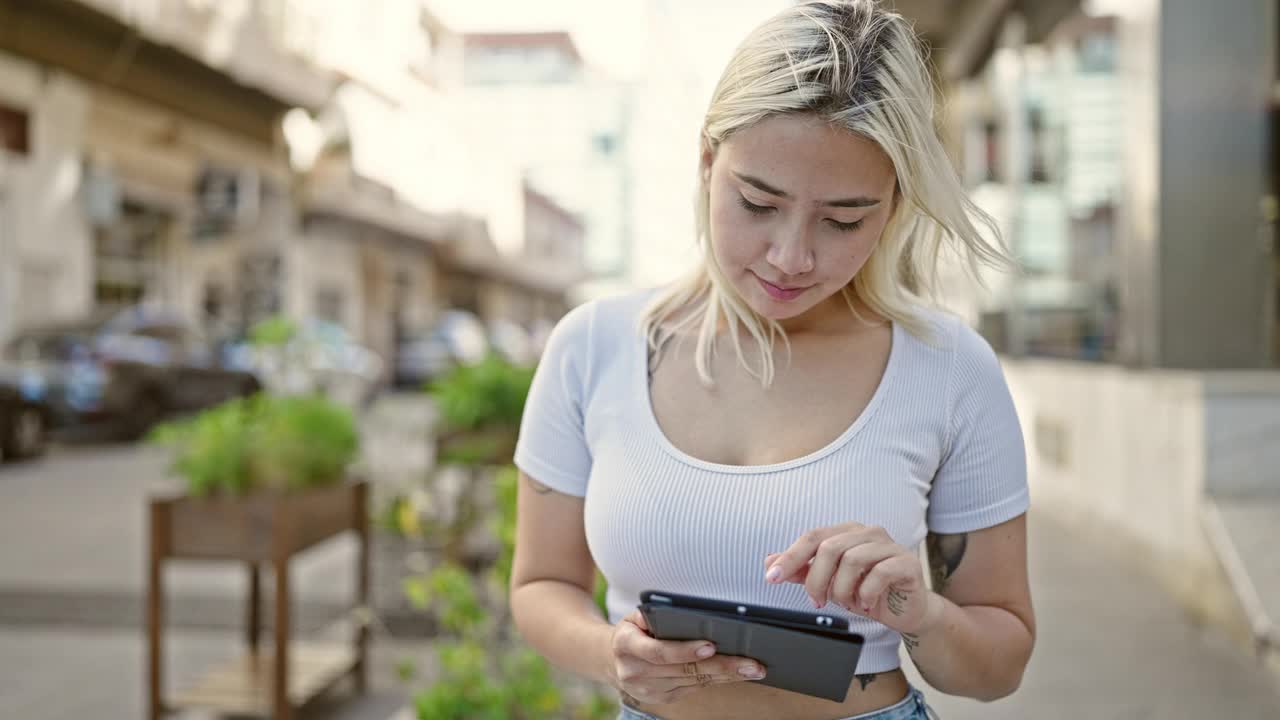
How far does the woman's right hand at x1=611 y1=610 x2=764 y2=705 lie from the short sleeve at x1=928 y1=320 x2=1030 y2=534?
0.37 m

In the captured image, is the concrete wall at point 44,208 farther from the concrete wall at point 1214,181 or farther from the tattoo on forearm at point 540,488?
the tattoo on forearm at point 540,488

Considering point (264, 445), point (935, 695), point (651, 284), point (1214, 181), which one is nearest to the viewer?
point (651, 284)

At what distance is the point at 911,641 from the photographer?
4.45 ft

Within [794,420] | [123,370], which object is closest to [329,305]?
[123,370]

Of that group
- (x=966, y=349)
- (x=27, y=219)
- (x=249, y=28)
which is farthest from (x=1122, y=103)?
(x=249, y=28)

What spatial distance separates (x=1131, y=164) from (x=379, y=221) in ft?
82.3

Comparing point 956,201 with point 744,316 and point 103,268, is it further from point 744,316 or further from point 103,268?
point 103,268

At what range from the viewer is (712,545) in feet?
4.56

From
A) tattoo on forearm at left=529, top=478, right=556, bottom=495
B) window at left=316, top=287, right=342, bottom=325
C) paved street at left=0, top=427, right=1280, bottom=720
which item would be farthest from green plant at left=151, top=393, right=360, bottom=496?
window at left=316, top=287, right=342, bottom=325

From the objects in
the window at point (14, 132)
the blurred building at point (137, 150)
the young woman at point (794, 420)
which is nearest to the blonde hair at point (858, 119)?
the young woman at point (794, 420)

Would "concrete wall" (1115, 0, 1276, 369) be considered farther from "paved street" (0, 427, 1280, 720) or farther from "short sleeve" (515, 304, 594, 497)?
"short sleeve" (515, 304, 594, 497)

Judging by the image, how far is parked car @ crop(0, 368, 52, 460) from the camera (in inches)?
429

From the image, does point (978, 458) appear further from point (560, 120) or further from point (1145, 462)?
point (560, 120)

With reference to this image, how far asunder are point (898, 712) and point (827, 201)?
2.04ft
